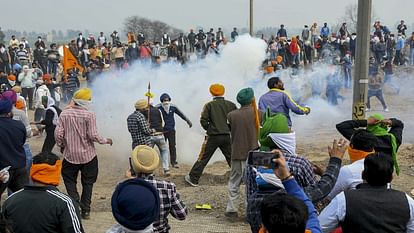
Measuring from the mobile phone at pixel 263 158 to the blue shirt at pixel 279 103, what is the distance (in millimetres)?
4479

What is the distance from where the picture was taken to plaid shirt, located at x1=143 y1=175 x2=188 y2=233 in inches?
161

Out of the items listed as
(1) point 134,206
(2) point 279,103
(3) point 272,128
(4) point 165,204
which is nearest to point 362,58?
(2) point 279,103

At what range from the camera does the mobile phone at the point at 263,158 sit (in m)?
3.55

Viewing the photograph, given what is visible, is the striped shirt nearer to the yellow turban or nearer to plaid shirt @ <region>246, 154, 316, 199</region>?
the yellow turban

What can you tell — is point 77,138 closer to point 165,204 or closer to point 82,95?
point 82,95

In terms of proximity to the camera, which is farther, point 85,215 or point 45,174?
point 85,215

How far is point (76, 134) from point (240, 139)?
227 cm

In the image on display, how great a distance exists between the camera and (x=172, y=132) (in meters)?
11.6

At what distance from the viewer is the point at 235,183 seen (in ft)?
25.7

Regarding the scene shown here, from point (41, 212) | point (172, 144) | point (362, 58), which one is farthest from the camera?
point (172, 144)

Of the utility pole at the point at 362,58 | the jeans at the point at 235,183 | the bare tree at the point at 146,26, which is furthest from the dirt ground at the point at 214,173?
the bare tree at the point at 146,26

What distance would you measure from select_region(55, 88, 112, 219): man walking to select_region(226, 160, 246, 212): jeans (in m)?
1.87

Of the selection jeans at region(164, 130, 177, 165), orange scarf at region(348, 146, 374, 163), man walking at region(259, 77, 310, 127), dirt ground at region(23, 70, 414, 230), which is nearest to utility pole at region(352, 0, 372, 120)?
man walking at region(259, 77, 310, 127)

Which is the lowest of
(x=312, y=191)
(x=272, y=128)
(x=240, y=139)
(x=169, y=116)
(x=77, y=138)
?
(x=169, y=116)
